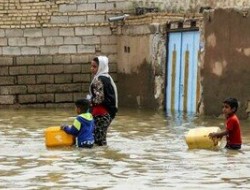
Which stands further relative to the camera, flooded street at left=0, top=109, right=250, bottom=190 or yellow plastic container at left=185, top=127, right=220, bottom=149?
yellow plastic container at left=185, top=127, right=220, bottom=149

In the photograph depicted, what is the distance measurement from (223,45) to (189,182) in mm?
8235

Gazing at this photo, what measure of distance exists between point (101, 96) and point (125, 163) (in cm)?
171

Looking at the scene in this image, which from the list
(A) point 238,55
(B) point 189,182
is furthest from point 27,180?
(A) point 238,55

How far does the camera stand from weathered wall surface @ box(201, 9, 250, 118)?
49.5 ft

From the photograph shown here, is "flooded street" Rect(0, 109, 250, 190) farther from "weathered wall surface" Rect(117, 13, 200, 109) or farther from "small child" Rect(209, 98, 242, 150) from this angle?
"weathered wall surface" Rect(117, 13, 200, 109)

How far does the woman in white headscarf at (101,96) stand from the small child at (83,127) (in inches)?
9.8

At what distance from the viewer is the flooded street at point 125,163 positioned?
25.6 feet

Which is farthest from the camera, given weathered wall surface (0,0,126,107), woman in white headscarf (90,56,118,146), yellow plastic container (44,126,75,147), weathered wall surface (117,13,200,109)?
weathered wall surface (0,0,126,107)

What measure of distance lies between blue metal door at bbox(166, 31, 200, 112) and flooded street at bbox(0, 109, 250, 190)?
3.02 meters

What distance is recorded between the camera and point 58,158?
9703 mm

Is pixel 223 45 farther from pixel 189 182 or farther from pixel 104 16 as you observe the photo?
pixel 189 182

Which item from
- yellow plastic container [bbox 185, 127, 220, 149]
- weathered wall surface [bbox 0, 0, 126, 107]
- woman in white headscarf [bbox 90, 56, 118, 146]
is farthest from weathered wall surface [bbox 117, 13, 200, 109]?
yellow plastic container [bbox 185, 127, 220, 149]

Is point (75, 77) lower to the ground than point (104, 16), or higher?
lower

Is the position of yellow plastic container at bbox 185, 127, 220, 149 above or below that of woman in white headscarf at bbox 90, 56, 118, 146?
below
